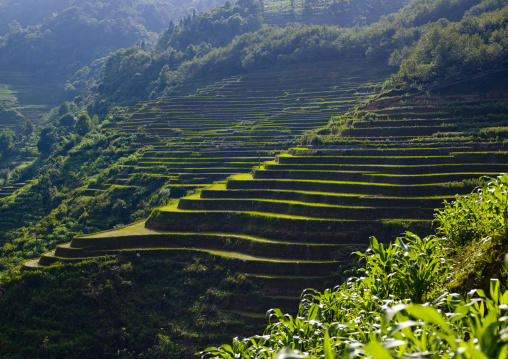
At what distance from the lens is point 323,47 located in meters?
82.7

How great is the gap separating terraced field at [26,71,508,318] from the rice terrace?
4.6 inches

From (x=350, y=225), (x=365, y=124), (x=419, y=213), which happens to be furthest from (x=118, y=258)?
(x=365, y=124)

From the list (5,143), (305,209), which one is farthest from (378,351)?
(5,143)

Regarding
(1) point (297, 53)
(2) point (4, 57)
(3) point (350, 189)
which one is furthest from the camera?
(2) point (4, 57)

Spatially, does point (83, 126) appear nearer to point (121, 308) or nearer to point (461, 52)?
point (121, 308)

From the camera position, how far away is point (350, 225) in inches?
1200

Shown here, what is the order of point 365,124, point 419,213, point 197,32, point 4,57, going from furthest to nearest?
point 4,57, point 197,32, point 365,124, point 419,213

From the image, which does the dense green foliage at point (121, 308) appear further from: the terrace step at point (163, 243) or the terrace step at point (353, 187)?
the terrace step at point (353, 187)

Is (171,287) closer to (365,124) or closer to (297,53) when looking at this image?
(365,124)

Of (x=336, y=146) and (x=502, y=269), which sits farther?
(x=336, y=146)

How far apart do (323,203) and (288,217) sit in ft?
8.85

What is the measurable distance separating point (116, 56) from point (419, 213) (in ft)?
313

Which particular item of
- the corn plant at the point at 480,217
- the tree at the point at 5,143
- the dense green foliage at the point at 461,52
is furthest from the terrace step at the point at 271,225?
the tree at the point at 5,143

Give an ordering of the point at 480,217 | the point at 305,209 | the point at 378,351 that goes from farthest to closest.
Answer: the point at 305,209, the point at 480,217, the point at 378,351
